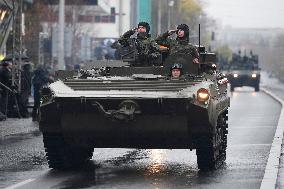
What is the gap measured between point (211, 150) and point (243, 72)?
44.8 metres

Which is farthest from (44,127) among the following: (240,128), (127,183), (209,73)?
(240,128)

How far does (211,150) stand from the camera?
14.6 m

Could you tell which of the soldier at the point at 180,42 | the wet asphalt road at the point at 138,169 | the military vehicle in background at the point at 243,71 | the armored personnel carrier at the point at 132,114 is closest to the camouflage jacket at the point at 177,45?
the soldier at the point at 180,42

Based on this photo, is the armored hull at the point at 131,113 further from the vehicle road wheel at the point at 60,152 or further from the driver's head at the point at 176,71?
the driver's head at the point at 176,71

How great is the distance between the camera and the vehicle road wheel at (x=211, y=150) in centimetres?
1446

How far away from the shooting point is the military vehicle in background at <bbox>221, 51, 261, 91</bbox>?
194 ft

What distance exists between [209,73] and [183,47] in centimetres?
68

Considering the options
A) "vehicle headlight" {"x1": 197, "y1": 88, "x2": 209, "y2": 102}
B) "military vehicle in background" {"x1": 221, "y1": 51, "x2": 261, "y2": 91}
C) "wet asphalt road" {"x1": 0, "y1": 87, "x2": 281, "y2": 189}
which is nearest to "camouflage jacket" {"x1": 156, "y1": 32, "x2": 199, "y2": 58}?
"wet asphalt road" {"x1": 0, "y1": 87, "x2": 281, "y2": 189}

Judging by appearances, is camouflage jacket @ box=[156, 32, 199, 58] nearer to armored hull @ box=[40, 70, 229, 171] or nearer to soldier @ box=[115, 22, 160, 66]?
soldier @ box=[115, 22, 160, 66]

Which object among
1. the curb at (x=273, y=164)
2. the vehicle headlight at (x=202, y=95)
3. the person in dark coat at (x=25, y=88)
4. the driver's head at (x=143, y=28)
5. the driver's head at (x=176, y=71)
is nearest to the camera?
the curb at (x=273, y=164)

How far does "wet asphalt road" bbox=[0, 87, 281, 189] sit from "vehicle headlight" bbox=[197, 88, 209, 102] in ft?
3.47

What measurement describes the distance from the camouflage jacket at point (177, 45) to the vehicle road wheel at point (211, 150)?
3.55 ft

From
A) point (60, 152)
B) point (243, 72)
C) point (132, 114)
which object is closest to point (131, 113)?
point (132, 114)

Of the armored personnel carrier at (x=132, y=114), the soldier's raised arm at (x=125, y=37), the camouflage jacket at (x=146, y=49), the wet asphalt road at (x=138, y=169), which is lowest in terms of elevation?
the wet asphalt road at (x=138, y=169)
